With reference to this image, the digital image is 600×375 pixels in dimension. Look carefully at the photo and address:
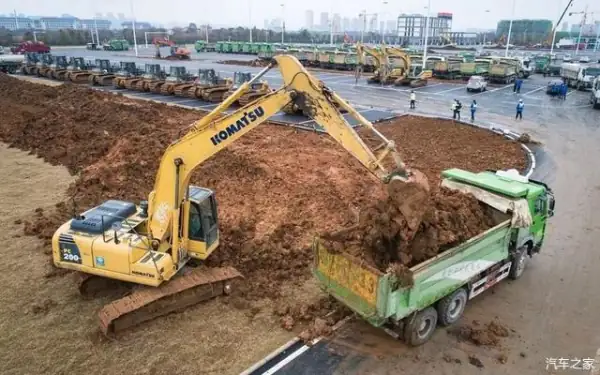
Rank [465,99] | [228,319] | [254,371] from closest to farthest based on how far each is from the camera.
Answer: [254,371]
[228,319]
[465,99]

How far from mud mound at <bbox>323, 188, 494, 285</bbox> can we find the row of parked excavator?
762 inches

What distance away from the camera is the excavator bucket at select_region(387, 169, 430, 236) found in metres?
7.81

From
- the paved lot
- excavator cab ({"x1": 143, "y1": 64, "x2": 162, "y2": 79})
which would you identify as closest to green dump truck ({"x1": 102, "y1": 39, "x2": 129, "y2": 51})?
the paved lot

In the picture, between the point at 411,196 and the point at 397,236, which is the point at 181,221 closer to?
the point at 397,236

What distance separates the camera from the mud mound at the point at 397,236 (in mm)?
8266

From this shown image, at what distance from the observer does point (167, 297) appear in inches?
359

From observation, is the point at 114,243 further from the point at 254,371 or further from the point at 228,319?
the point at 254,371

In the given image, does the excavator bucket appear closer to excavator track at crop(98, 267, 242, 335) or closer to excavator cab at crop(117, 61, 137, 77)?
excavator track at crop(98, 267, 242, 335)

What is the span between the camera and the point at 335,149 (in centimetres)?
2059

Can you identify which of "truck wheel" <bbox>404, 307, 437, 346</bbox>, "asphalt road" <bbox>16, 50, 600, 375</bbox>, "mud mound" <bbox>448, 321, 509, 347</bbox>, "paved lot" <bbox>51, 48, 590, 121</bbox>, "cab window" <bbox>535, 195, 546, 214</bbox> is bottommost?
"asphalt road" <bbox>16, 50, 600, 375</bbox>

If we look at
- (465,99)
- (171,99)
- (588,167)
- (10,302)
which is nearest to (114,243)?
(10,302)

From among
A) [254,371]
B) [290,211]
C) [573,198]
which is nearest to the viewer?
[254,371]

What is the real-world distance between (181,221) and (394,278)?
4489mm

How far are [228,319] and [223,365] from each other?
1.32 m
